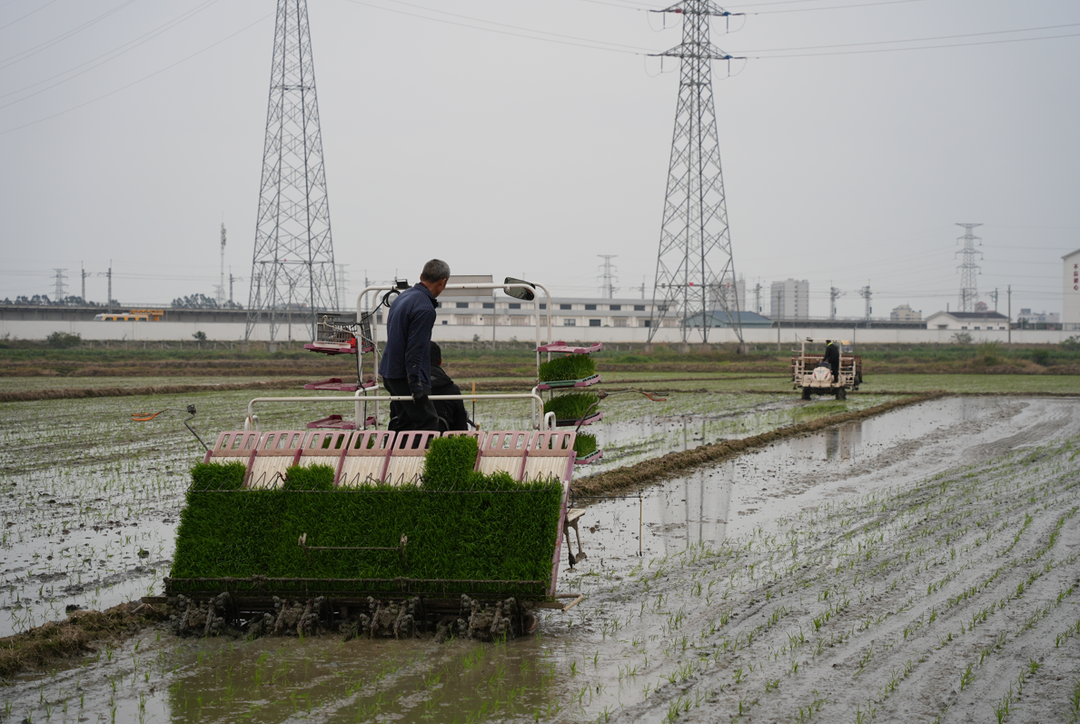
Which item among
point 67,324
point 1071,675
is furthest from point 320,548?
point 67,324

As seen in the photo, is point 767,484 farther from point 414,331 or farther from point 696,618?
point 414,331

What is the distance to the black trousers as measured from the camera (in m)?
6.98

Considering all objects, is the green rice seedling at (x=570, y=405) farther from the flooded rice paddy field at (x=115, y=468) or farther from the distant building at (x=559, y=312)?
the distant building at (x=559, y=312)

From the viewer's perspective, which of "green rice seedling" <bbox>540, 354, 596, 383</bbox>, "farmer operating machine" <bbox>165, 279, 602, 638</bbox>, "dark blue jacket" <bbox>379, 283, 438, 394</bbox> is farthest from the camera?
"green rice seedling" <bbox>540, 354, 596, 383</bbox>

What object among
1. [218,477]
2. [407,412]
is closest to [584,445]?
[407,412]

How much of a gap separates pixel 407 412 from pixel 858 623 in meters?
3.84

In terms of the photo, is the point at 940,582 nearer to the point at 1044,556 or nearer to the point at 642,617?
the point at 1044,556

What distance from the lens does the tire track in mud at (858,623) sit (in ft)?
15.8

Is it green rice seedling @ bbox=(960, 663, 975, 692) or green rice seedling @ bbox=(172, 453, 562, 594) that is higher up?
green rice seedling @ bbox=(172, 453, 562, 594)

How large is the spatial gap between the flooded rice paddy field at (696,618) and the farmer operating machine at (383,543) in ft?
0.83

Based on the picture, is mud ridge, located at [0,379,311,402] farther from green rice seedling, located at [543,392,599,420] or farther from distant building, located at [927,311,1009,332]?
distant building, located at [927,311,1009,332]

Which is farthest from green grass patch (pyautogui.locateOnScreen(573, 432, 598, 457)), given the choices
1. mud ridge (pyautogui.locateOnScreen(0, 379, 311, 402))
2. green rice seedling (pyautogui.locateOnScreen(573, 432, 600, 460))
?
mud ridge (pyautogui.locateOnScreen(0, 379, 311, 402))

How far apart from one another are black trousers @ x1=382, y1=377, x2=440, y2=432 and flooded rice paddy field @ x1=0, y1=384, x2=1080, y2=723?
1.83 m

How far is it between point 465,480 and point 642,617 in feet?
5.61
